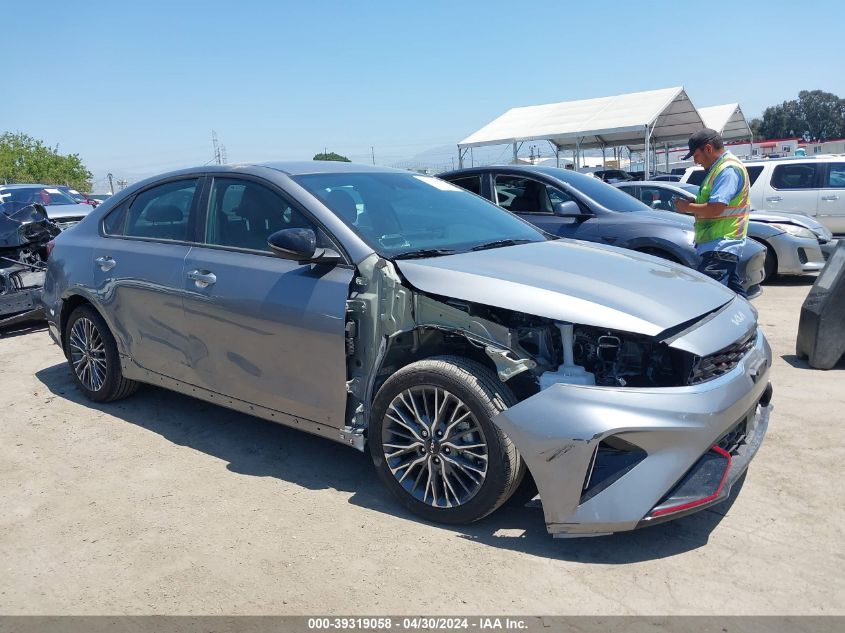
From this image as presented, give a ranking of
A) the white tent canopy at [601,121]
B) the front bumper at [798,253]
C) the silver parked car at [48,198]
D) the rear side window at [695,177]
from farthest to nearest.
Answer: the white tent canopy at [601,121], the rear side window at [695,177], the silver parked car at [48,198], the front bumper at [798,253]

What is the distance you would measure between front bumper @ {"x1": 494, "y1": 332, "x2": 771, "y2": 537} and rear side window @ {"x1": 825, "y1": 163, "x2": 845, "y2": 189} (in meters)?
11.1

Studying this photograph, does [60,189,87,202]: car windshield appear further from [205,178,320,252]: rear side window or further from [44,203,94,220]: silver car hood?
[205,178,320,252]: rear side window

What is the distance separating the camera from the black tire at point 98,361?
5035 millimetres

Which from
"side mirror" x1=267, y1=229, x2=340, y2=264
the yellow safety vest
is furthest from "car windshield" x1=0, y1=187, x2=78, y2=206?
the yellow safety vest

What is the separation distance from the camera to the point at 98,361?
5.17 meters

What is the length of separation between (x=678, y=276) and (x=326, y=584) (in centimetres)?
235

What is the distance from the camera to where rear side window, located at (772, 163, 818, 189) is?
12.3 meters

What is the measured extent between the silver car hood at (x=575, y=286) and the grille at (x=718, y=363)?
198 millimetres

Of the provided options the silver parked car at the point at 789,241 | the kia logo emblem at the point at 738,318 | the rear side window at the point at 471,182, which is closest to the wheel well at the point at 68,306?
the kia logo emblem at the point at 738,318

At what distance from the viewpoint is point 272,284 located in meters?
Result: 3.84

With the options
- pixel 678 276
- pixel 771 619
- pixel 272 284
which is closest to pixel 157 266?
pixel 272 284

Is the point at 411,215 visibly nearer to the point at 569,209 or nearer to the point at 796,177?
the point at 569,209

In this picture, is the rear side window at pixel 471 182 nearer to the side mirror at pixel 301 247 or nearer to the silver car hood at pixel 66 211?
the side mirror at pixel 301 247

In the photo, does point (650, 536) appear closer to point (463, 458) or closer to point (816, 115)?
point (463, 458)
